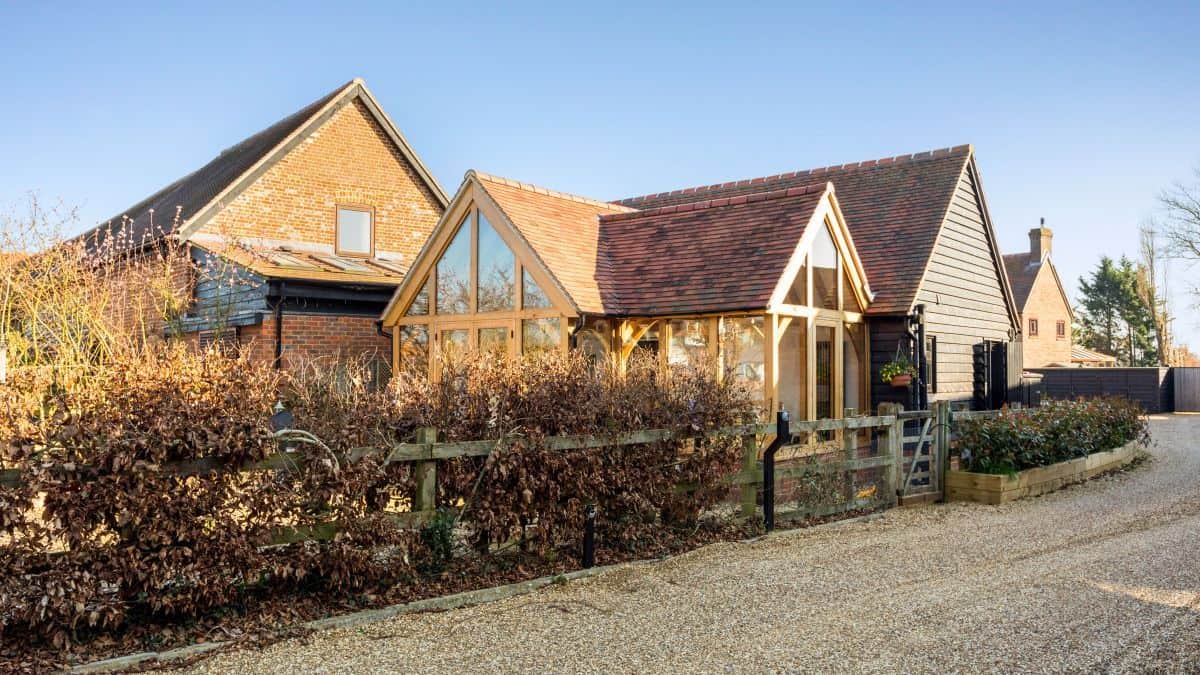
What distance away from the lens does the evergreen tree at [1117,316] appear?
49.9 metres

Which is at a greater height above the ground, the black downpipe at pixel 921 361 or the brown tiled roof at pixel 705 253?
the brown tiled roof at pixel 705 253

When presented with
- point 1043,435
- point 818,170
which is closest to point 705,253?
point 1043,435

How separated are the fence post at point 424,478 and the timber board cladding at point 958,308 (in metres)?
9.92

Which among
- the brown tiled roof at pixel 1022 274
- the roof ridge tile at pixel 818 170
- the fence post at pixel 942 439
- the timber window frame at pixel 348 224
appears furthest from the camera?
the brown tiled roof at pixel 1022 274

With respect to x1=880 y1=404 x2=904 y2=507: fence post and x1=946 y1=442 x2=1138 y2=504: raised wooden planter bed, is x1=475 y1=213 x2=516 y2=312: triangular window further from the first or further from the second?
x1=946 y1=442 x2=1138 y2=504: raised wooden planter bed

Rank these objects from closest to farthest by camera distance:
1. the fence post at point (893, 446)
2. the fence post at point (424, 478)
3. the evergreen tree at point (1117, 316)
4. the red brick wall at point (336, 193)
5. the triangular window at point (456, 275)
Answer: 1. the fence post at point (424, 478)
2. the fence post at point (893, 446)
3. the triangular window at point (456, 275)
4. the red brick wall at point (336, 193)
5. the evergreen tree at point (1117, 316)

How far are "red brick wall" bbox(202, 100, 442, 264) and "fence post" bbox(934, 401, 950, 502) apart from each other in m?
15.3

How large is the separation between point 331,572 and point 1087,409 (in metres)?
12.7

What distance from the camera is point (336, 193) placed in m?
22.2

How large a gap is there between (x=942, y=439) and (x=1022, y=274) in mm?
33770

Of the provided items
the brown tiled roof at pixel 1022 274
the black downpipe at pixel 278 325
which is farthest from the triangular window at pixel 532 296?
the brown tiled roof at pixel 1022 274

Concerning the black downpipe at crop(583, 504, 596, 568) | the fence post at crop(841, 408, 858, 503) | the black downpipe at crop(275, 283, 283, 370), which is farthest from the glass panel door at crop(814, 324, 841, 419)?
the black downpipe at crop(275, 283, 283, 370)

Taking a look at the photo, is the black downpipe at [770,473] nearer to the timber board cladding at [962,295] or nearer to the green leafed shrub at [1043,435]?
the green leafed shrub at [1043,435]

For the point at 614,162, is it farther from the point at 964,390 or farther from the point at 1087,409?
the point at 1087,409
